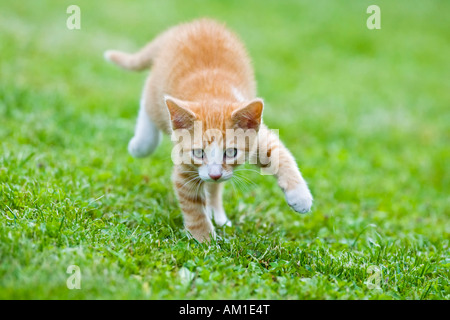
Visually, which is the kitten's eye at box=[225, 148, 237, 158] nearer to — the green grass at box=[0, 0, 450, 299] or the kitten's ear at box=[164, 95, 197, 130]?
the kitten's ear at box=[164, 95, 197, 130]

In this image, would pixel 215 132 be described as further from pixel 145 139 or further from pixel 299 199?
pixel 145 139

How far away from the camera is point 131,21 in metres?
10.5

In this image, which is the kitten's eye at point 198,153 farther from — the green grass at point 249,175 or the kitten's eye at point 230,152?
the green grass at point 249,175

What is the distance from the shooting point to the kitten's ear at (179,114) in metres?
3.05

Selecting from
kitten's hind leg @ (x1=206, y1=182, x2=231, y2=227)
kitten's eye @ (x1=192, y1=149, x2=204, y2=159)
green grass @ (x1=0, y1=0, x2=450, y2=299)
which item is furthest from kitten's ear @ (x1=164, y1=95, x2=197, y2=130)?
kitten's hind leg @ (x1=206, y1=182, x2=231, y2=227)

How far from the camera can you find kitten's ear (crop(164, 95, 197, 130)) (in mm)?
3051

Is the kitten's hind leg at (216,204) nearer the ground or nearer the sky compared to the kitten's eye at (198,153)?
nearer the ground

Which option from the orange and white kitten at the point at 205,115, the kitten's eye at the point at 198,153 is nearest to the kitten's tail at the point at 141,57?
the orange and white kitten at the point at 205,115

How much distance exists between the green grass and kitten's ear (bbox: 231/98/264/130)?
757 mm

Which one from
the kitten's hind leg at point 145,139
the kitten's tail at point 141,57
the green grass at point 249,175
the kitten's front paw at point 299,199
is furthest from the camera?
the kitten's tail at point 141,57

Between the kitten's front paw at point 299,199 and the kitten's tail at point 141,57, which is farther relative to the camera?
the kitten's tail at point 141,57
